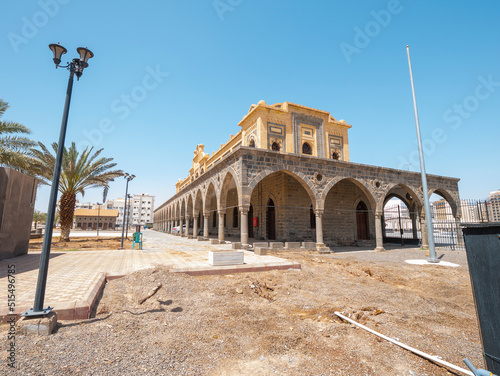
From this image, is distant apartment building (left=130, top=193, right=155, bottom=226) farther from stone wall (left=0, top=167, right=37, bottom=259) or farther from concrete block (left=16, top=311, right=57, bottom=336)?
concrete block (left=16, top=311, right=57, bottom=336)

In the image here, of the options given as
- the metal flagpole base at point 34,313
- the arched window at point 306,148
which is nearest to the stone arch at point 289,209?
the arched window at point 306,148

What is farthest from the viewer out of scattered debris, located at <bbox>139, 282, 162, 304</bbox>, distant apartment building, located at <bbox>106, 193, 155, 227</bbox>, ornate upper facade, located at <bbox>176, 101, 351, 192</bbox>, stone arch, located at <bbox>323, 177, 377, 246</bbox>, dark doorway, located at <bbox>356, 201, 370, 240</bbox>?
distant apartment building, located at <bbox>106, 193, 155, 227</bbox>

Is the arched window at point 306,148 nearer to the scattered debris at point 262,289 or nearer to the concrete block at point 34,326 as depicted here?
the scattered debris at point 262,289

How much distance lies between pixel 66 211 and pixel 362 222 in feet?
70.2

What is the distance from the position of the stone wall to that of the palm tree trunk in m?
7.44

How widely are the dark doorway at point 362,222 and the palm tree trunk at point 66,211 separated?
2069cm

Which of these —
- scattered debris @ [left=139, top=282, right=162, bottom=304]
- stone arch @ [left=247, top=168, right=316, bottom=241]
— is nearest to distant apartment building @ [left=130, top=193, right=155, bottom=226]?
stone arch @ [left=247, top=168, right=316, bottom=241]

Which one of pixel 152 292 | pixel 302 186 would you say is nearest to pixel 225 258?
pixel 152 292

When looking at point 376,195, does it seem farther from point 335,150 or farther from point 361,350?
point 361,350

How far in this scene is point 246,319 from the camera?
13.2 ft

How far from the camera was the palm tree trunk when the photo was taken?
16641mm

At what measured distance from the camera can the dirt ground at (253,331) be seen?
2.71 metres

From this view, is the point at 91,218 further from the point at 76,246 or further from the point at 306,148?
the point at 306,148

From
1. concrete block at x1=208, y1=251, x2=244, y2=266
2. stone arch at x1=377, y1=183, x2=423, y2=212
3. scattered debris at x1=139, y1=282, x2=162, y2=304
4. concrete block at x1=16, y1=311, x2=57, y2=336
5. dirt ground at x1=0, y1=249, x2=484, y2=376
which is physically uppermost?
stone arch at x1=377, y1=183, x2=423, y2=212
